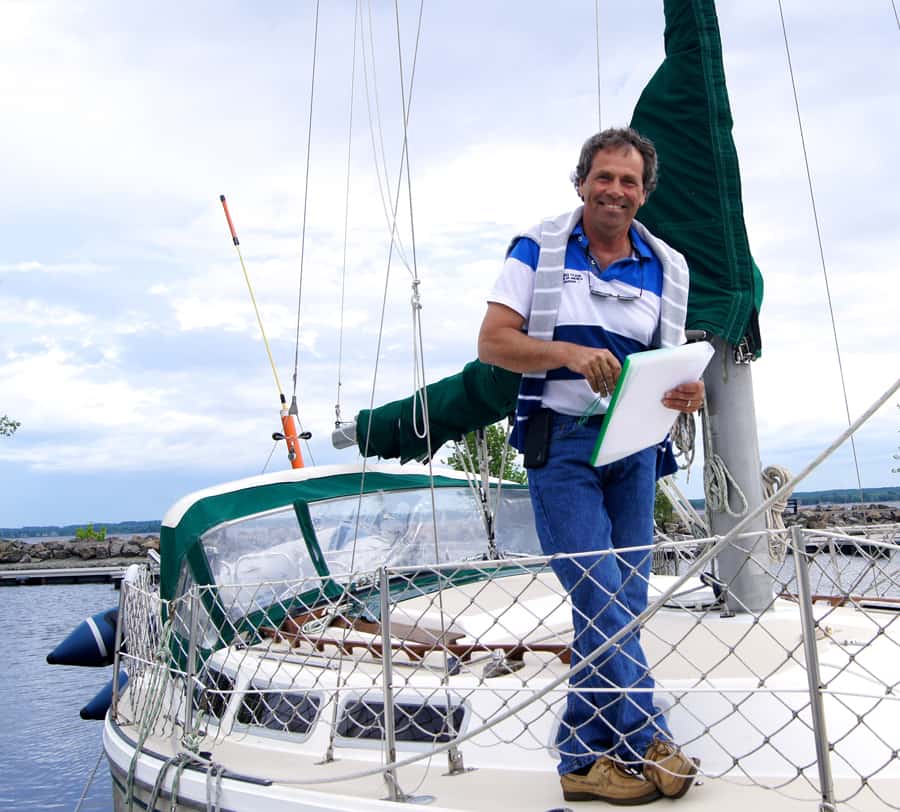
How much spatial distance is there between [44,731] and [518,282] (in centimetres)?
1049

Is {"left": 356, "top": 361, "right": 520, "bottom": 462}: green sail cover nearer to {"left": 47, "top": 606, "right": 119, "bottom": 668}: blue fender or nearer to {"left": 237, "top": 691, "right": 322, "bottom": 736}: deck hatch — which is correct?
{"left": 237, "top": 691, "right": 322, "bottom": 736}: deck hatch

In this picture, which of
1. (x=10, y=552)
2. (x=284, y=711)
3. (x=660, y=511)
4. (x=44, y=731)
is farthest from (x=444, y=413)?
(x=10, y=552)

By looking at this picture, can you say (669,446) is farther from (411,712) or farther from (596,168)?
(411,712)

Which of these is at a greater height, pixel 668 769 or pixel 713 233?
pixel 713 233

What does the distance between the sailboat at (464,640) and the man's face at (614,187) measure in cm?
113

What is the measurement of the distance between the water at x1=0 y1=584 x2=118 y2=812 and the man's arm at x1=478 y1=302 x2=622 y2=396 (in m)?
6.98

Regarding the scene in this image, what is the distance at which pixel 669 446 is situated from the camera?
12.8ft

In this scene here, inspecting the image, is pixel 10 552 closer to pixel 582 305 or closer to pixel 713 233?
pixel 713 233

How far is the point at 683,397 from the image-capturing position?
3.22 m

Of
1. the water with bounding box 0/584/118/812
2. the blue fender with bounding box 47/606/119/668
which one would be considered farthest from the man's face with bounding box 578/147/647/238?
the water with bounding box 0/584/118/812

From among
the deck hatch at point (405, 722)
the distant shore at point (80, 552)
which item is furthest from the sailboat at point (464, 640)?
the distant shore at point (80, 552)

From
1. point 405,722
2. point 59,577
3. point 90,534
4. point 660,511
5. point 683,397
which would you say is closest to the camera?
point 683,397

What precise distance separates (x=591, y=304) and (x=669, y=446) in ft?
2.65

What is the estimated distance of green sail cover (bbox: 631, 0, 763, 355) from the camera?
15.5 feet
